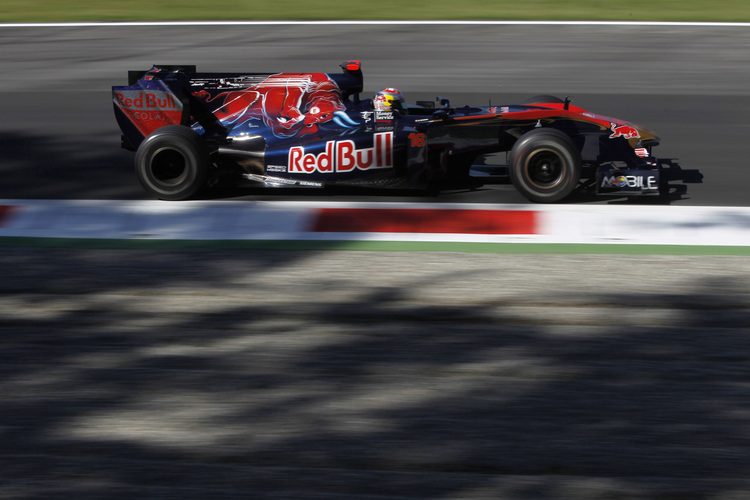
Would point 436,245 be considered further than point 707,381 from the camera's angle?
Yes

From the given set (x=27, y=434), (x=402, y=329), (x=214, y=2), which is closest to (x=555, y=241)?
(x=402, y=329)

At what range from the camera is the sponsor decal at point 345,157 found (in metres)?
7.02

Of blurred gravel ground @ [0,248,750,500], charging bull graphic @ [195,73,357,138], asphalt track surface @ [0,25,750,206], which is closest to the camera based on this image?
blurred gravel ground @ [0,248,750,500]

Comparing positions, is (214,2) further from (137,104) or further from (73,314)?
(73,314)

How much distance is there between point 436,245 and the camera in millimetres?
6062

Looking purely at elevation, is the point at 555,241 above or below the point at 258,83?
below

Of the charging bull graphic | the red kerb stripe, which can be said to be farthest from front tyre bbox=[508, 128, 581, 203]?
the charging bull graphic

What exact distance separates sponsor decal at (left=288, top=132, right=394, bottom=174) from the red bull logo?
71.0 inches

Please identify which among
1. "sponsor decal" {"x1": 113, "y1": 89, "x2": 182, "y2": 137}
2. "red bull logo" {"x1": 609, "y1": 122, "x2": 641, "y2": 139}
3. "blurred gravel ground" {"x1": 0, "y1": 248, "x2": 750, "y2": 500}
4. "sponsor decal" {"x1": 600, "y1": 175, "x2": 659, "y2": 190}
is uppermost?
"sponsor decal" {"x1": 113, "y1": 89, "x2": 182, "y2": 137}

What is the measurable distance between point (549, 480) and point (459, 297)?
1.89 metres

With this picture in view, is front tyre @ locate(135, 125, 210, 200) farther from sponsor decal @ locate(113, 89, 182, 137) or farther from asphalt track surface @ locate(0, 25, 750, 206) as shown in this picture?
asphalt track surface @ locate(0, 25, 750, 206)

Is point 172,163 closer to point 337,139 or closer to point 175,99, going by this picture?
point 175,99

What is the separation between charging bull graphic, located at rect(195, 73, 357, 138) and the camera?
7270 mm

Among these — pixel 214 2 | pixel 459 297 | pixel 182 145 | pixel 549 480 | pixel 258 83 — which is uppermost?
pixel 214 2
